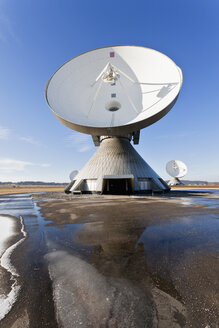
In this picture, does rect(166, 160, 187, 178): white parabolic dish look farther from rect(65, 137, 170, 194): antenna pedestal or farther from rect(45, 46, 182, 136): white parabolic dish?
rect(45, 46, 182, 136): white parabolic dish

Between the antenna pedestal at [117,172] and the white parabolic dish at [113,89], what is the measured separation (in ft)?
16.0

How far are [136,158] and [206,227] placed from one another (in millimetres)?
20994

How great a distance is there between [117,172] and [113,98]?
12.2 meters

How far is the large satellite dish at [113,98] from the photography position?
21.6 metres

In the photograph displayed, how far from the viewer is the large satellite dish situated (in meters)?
21.6

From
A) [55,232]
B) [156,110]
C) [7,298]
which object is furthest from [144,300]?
[156,110]

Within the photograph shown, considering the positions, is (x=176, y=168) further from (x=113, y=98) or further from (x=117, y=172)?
(x=113, y=98)

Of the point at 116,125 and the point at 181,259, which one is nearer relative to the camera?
the point at 181,259

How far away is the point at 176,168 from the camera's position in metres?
60.3

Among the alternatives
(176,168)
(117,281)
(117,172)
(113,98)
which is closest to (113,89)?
(113,98)

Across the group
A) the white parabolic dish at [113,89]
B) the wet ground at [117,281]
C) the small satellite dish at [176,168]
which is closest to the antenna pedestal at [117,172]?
the white parabolic dish at [113,89]

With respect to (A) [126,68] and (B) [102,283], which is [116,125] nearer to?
(A) [126,68]

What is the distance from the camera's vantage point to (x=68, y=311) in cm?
208

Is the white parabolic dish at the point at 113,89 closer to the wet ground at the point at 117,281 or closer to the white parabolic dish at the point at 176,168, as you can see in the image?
the wet ground at the point at 117,281
